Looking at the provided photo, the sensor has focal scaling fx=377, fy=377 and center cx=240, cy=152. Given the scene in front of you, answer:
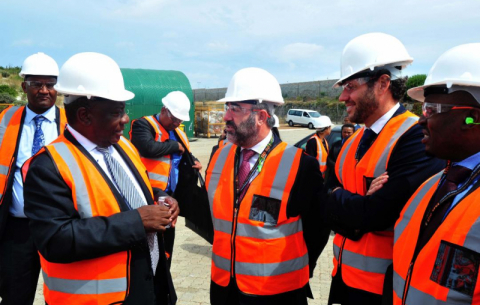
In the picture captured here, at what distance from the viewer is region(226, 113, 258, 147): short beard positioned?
2777 mm

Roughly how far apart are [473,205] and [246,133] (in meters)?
1.60

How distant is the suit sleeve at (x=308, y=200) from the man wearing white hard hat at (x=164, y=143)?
2212mm

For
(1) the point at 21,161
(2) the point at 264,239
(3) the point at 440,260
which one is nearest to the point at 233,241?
(2) the point at 264,239

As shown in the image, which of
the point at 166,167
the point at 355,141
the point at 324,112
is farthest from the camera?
the point at 324,112

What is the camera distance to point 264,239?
8.38 ft

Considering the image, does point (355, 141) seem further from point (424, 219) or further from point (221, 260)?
point (221, 260)

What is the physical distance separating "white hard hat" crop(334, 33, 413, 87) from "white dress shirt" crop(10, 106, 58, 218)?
2750mm

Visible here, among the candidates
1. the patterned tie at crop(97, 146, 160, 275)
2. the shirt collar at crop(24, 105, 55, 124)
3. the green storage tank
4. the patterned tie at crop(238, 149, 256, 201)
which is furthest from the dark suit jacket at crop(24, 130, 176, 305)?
the green storage tank

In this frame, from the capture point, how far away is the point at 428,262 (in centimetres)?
160

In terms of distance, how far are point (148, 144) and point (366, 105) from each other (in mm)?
2921

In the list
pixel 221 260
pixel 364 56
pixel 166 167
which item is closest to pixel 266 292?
pixel 221 260

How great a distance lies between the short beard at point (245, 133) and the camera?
9.11 ft

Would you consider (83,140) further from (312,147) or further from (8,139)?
(312,147)

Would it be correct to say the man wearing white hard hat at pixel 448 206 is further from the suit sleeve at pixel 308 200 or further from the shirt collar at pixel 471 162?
the suit sleeve at pixel 308 200
